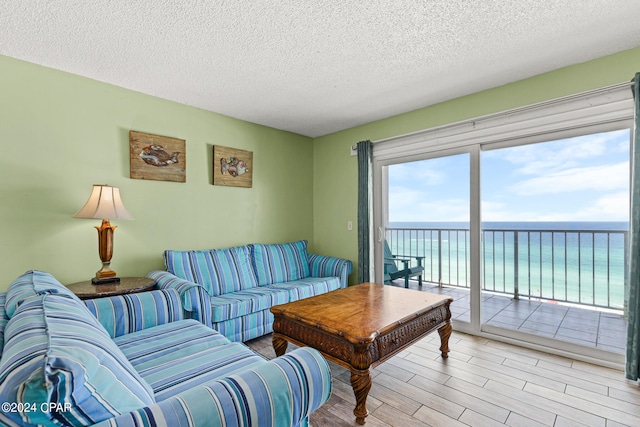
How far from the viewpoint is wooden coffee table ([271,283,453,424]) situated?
5.61ft

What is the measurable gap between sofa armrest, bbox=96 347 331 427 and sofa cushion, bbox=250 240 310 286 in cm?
233

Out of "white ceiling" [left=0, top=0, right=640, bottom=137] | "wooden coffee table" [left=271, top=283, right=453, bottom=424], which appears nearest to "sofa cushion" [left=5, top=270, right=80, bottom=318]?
"wooden coffee table" [left=271, top=283, right=453, bottom=424]

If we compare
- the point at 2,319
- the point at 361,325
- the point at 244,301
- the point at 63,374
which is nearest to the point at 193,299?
the point at 244,301

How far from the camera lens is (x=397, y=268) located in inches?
152

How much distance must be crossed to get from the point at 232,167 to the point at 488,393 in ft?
10.6

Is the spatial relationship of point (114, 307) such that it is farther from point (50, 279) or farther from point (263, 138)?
point (263, 138)

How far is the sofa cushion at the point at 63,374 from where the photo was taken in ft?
2.15

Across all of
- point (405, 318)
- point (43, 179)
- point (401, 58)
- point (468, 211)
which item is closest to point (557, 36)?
point (401, 58)

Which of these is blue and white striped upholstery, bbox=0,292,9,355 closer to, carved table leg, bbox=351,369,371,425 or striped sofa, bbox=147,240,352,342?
striped sofa, bbox=147,240,352,342

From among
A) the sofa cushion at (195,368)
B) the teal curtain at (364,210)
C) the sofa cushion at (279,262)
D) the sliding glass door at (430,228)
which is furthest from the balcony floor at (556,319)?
the sofa cushion at (195,368)

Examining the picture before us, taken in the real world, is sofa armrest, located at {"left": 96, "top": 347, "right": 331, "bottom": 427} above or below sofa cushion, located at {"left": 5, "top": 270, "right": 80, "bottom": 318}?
below

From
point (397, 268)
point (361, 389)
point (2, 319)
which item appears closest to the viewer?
point (2, 319)

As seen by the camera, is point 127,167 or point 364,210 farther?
point 364,210

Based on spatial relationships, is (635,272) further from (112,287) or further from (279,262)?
(112,287)
